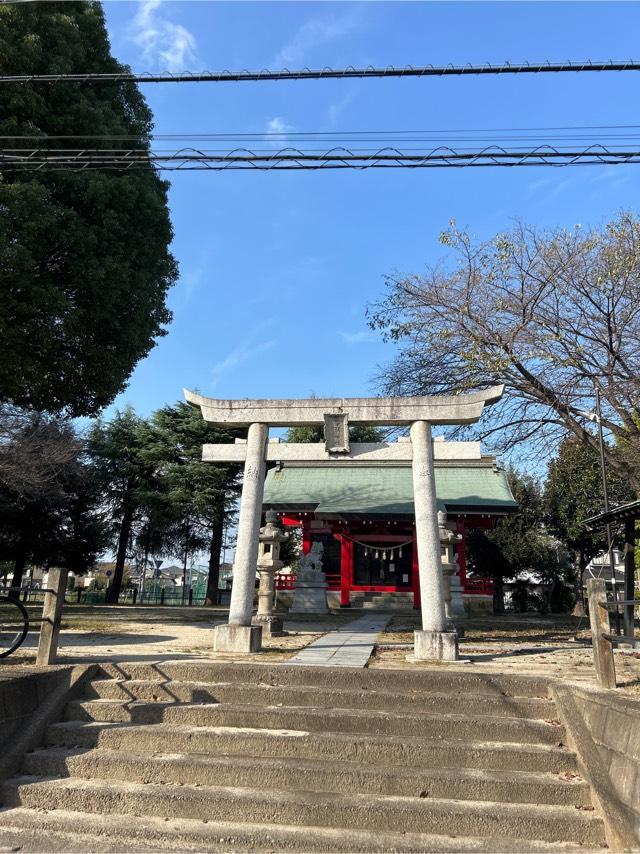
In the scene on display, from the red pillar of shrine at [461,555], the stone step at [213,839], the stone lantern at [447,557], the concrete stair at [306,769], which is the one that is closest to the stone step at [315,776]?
the concrete stair at [306,769]

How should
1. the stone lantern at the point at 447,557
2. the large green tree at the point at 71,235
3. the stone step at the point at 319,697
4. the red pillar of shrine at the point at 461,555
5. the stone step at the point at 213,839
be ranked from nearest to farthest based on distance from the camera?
the stone step at the point at 213,839 < the stone step at the point at 319,697 < the large green tree at the point at 71,235 < the stone lantern at the point at 447,557 < the red pillar of shrine at the point at 461,555

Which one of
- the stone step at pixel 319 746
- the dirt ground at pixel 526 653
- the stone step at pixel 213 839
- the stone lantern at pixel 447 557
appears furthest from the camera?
the stone lantern at pixel 447 557

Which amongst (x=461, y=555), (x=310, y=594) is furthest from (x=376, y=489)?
(x=310, y=594)

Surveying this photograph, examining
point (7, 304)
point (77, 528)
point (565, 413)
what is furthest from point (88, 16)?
point (77, 528)

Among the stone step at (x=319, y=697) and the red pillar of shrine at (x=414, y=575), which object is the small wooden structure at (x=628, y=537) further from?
the red pillar of shrine at (x=414, y=575)

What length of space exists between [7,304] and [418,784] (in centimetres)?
1132

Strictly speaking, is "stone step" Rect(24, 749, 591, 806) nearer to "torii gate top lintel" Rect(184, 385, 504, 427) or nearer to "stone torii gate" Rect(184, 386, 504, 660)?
"stone torii gate" Rect(184, 386, 504, 660)

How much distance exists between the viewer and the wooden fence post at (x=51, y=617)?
6.48 metres

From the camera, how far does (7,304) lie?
37.5ft

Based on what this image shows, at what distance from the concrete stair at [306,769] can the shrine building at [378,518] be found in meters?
15.2

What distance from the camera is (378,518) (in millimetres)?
21078

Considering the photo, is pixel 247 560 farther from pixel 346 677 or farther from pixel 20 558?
pixel 20 558

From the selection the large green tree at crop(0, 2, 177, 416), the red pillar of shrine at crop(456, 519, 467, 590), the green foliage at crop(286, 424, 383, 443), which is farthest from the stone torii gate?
the green foliage at crop(286, 424, 383, 443)

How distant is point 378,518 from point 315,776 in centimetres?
1663
